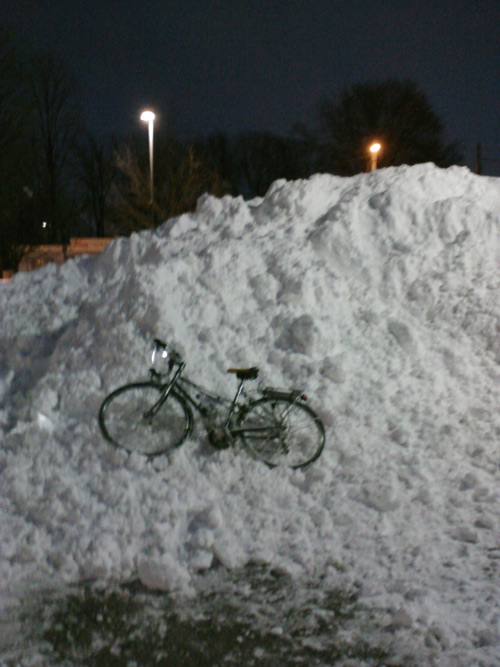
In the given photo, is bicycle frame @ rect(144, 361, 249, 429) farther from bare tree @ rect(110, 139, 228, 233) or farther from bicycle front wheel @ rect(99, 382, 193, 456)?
bare tree @ rect(110, 139, 228, 233)

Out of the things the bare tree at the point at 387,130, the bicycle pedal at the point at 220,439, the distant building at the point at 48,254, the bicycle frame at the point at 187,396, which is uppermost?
the bare tree at the point at 387,130

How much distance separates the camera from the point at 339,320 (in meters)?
7.13

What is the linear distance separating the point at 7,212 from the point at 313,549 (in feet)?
98.9

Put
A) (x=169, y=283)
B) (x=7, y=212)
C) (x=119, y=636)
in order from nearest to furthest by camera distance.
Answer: (x=119, y=636) < (x=169, y=283) < (x=7, y=212)

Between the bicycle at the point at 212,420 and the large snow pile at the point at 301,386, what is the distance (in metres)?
0.17

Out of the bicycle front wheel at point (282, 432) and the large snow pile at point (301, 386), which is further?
the bicycle front wheel at point (282, 432)

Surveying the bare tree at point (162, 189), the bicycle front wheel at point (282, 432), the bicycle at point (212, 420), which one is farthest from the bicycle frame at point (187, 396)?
the bare tree at point (162, 189)

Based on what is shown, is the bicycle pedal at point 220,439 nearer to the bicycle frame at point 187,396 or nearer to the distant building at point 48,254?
the bicycle frame at point 187,396

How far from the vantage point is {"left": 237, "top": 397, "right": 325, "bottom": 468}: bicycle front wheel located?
17.9 ft

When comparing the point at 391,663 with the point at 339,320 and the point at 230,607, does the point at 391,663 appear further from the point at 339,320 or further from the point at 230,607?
the point at 339,320

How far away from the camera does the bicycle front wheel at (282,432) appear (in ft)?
17.9

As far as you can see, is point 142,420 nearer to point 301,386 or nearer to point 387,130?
point 301,386

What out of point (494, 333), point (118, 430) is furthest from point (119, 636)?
point (494, 333)

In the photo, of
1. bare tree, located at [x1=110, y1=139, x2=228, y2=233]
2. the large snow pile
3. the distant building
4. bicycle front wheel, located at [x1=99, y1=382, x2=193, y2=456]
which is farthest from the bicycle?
the distant building
